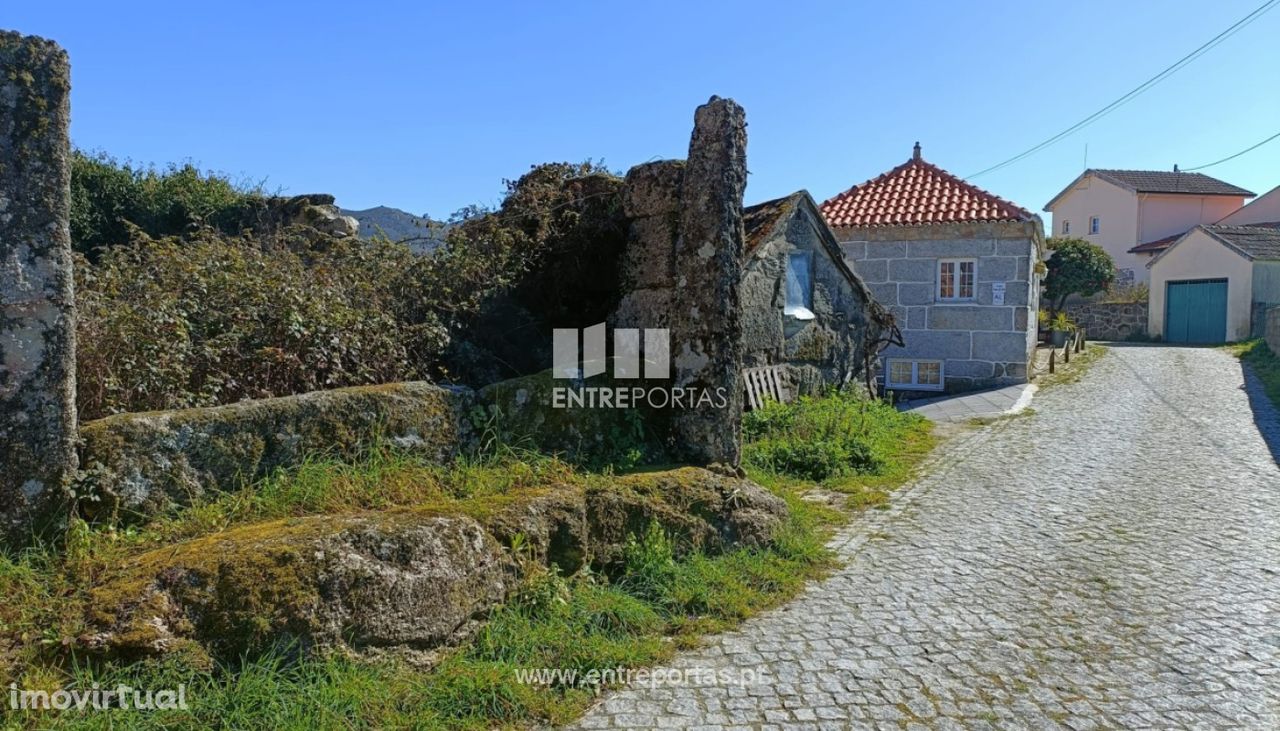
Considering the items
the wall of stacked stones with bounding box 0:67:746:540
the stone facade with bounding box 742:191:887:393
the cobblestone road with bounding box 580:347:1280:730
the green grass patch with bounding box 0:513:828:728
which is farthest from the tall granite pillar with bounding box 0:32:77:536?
the stone facade with bounding box 742:191:887:393

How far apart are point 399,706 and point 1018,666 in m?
2.94

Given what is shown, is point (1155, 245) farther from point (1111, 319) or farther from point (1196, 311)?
point (1196, 311)

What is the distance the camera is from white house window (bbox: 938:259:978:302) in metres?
15.2

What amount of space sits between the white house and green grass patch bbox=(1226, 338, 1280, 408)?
13.4 metres

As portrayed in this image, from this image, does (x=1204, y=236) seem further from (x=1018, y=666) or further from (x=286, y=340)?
(x=286, y=340)

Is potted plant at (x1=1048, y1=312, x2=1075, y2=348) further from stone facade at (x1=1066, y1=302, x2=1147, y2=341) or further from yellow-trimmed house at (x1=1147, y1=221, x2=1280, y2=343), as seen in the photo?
stone facade at (x1=1066, y1=302, x2=1147, y2=341)

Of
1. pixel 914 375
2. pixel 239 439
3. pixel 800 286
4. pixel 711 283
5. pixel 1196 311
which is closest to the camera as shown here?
pixel 239 439

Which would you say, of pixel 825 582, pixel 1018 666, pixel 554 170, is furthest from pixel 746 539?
pixel 554 170

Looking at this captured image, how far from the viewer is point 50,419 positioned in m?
3.17

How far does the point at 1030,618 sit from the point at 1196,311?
26694mm

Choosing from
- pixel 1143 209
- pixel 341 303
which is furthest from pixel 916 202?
pixel 1143 209

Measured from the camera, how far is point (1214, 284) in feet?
81.4

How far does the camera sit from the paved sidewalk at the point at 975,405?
12492 millimetres

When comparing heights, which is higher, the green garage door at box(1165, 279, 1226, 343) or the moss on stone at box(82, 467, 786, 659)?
the green garage door at box(1165, 279, 1226, 343)
